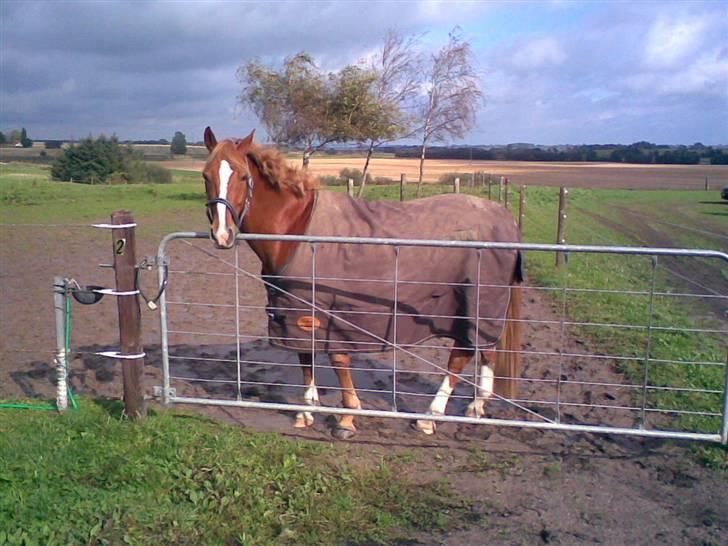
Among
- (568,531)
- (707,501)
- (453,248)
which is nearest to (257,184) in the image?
(453,248)

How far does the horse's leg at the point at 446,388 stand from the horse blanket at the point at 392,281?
5.7 inches

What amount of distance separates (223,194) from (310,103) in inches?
951

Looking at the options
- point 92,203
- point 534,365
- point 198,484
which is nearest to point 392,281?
point 198,484

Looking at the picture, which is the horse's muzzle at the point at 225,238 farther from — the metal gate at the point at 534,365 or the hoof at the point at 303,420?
the hoof at the point at 303,420

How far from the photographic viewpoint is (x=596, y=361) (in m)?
6.88

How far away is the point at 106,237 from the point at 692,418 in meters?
13.1

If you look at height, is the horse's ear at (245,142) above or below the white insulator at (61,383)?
above

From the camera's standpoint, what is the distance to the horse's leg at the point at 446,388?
522cm

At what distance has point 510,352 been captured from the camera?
5.55 meters

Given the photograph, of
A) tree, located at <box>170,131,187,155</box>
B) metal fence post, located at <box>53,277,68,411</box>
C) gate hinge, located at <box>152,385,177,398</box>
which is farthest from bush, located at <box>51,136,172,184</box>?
gate hinge, located at <box>152,385,177,398</box>

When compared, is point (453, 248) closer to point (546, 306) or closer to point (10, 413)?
point (10, 413)

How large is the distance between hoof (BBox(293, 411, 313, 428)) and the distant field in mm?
29992

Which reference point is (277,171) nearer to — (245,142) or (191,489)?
(245,142)

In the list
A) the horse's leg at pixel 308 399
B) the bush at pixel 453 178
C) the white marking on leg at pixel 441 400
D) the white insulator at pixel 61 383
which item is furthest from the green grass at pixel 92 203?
the bush at pixel 453 178
